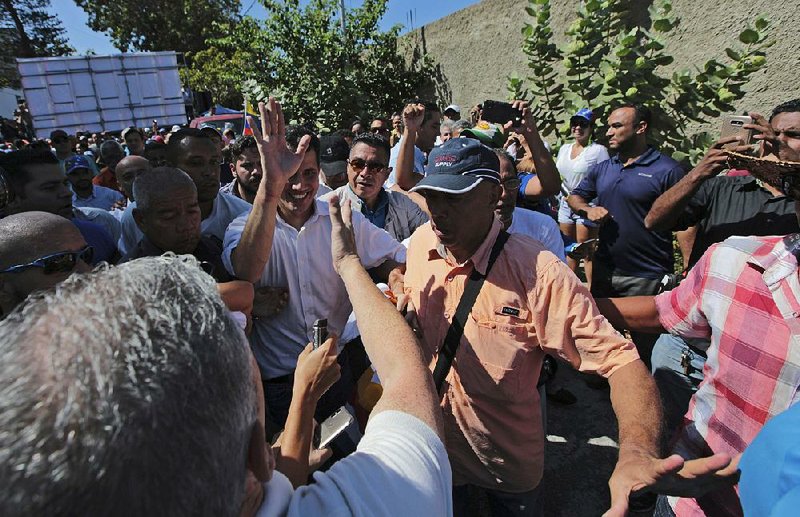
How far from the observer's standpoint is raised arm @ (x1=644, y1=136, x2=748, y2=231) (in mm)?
2615

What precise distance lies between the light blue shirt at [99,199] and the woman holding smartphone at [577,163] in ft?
15.9

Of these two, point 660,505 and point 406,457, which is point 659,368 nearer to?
point 660,505

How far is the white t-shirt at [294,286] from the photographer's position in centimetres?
234

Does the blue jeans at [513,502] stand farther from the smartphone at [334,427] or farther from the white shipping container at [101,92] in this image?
the white shipping container at [101,92]

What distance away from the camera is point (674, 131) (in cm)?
517

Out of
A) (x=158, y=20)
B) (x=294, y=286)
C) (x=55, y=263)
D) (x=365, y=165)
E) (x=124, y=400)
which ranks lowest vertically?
(x=294, y=286)

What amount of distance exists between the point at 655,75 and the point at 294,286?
5082mm

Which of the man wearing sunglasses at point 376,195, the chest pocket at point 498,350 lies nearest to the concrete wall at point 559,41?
the man wearing sunglasses at point 376,195

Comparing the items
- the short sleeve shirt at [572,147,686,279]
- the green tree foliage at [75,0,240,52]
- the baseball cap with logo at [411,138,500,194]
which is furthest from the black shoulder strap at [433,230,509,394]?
the green tree foliage at [75,0,240,52]

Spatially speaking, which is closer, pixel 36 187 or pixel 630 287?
pixel 36 187

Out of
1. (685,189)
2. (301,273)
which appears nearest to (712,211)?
(685,189)

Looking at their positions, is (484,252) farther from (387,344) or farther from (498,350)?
(387,344)

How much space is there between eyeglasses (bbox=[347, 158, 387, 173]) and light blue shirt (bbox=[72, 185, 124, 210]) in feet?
10.1

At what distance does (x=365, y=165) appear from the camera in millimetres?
3283
